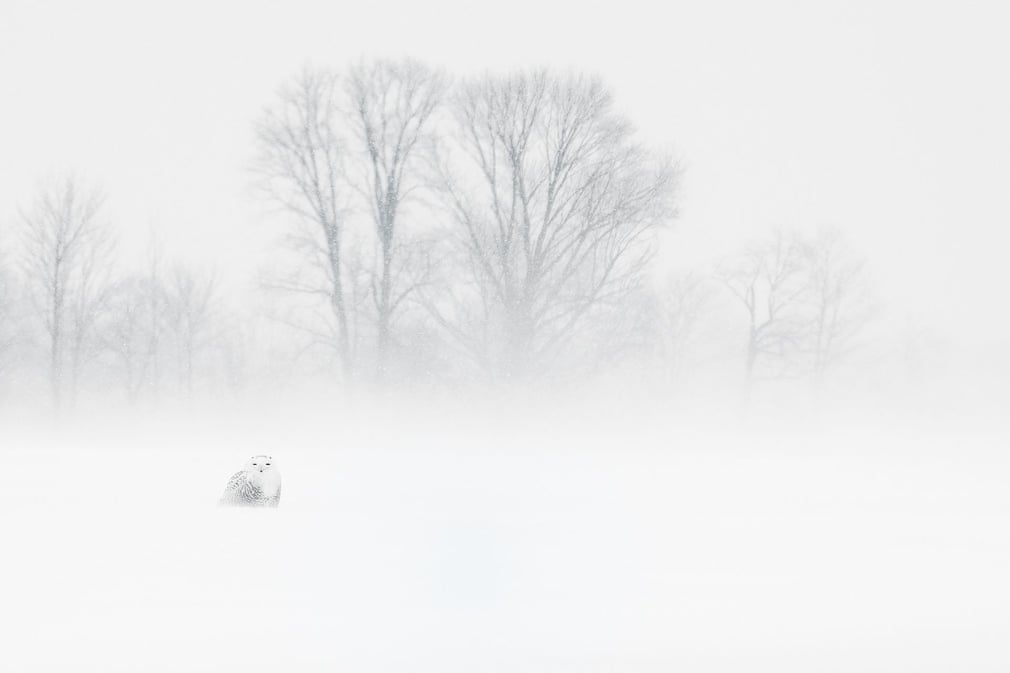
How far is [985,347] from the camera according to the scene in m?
44.2

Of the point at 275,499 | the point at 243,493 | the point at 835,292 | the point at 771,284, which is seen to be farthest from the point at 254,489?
the point at 835,292

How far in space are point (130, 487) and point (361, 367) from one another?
1650cm

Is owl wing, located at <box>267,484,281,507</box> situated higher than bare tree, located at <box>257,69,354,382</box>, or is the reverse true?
bare tree, located at <box>257,69,354,382</box>

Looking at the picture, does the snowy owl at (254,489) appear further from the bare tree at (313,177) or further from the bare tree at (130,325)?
the bare tree at (130,325)

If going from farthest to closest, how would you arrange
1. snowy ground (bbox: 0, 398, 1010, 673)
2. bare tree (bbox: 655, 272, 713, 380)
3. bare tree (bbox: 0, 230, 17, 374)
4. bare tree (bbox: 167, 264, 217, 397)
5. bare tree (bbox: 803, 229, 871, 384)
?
bare tree (bbox: 655, 272, 713, 380) < bare tree (bbox: 167, 264, 217, 397) < bare tree (bbox: 803, 229, 871, 384) < bare tree (bbox: 0, 230, 17, 374) < snowy ground (bbox: 0, 398, 1010, 673)

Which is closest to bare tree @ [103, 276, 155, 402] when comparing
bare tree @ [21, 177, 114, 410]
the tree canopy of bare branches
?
bare tree @ [21, 177, 114, 410]

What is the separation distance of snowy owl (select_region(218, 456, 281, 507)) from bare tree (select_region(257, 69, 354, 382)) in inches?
633

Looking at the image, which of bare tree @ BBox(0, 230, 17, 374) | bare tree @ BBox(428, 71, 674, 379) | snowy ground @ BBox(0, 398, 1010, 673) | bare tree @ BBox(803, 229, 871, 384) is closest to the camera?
snowy ground @ BBox(0, 398, 1010, 673)

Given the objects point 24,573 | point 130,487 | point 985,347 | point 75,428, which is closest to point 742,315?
point 985,347

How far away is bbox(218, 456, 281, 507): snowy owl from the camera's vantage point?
1073 centimetres

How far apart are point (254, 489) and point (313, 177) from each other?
18.3 metres

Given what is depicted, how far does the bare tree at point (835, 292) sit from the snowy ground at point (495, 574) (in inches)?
950

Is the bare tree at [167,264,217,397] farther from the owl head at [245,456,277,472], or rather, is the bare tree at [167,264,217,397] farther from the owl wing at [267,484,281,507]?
the owl wing at [267,484,281,507]

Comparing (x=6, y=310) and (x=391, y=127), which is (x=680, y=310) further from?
(x=6, y=310)
